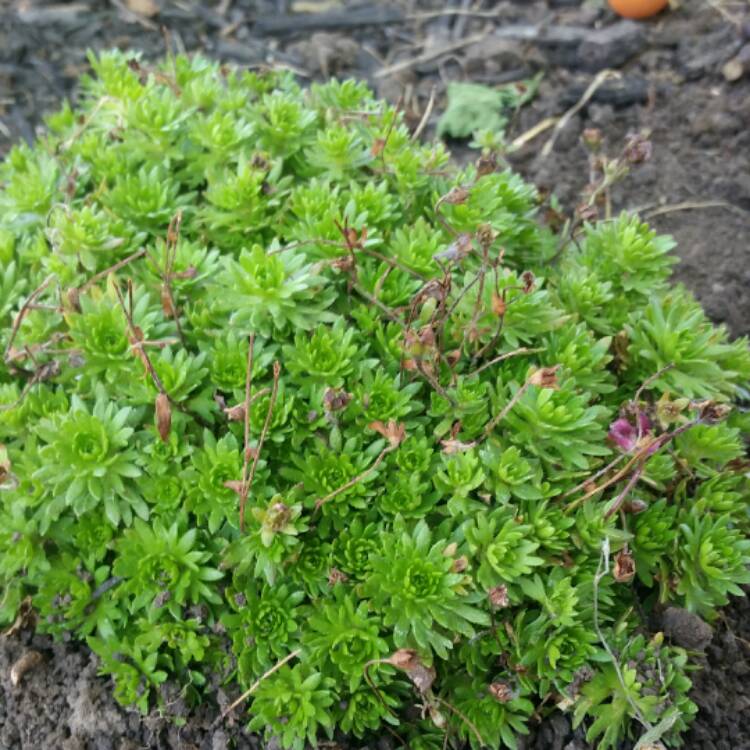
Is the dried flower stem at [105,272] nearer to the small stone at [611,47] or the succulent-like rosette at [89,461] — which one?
the succulent-like rosette at [89,461]

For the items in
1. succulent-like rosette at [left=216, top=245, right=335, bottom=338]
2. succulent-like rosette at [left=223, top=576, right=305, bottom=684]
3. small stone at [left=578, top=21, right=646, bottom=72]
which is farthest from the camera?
small stone at [left=578, top=21, right=646, bottom=72]

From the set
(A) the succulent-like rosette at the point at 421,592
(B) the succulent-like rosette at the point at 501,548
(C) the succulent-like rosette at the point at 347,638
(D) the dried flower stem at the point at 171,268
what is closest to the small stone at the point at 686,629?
(B) the succulent-like rosette at the point at 501,548

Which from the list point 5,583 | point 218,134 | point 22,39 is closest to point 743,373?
point 218,134

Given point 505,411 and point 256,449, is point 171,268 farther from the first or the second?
point 505,411

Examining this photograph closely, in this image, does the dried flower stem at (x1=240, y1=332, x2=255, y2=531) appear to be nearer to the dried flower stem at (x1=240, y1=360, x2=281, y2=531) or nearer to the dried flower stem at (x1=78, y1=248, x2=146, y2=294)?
the dried flower stem at (x1=240, y1=360, x2=281, y2=531)

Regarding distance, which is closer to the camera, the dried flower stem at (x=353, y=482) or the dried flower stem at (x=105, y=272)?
the dried flower stem at (x=353, y=482)

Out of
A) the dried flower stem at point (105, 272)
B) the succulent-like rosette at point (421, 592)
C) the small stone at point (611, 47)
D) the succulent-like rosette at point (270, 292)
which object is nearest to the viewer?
the succulent-like rosette at point (421, 592)

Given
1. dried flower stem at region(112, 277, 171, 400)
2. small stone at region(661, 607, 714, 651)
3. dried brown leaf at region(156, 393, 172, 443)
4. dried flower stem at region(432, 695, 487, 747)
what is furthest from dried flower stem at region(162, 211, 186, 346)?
small stone at region(661, 607, 714, 651)

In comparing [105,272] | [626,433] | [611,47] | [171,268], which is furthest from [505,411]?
[611,47]

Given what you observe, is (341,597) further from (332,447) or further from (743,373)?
(743,373)
